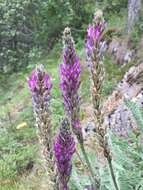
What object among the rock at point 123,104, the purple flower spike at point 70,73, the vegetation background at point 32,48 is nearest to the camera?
the purple flower spike at point 70,73

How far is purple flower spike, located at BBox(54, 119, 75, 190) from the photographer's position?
2.69m

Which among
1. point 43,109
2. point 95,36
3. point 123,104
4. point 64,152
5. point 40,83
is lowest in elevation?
point 123,104

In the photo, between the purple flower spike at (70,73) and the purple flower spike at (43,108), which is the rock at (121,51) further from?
the purple flower spike at (43,108)

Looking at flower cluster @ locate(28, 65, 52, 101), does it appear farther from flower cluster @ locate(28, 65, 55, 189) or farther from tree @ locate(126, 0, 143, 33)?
tree @ locate(126, 0, 143, 33)

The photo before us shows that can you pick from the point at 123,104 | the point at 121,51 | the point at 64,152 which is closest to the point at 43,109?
the point at 64,152

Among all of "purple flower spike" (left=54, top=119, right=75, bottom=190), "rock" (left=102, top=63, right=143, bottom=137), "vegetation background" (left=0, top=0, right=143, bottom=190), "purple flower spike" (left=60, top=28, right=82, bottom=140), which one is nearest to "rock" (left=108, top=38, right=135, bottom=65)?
"vegetation background" (left=0, top=0, right=143, bottom=190)

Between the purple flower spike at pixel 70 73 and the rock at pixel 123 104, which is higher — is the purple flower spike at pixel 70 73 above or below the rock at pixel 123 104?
above

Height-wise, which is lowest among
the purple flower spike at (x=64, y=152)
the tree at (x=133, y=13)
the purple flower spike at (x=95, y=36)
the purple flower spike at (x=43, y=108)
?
the tree at (x=133, y=13)

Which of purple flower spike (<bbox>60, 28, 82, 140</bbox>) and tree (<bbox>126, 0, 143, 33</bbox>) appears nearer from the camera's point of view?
purple flower spike (<bbox>60, 28, 82, 140</bbox>)

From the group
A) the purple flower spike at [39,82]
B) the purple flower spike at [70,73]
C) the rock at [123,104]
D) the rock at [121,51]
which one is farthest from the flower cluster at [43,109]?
the rock at [121,51]

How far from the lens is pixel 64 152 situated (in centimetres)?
270

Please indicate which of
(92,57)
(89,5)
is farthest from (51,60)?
(92,57)

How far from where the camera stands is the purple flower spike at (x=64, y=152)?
106 inches

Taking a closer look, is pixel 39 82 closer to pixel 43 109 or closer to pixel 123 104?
pixel 43 109
